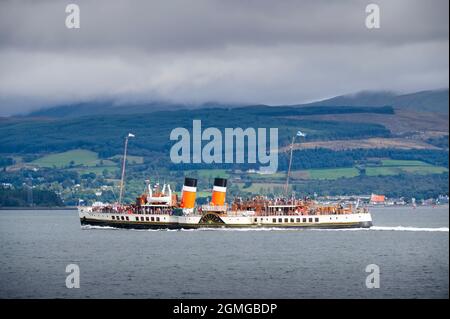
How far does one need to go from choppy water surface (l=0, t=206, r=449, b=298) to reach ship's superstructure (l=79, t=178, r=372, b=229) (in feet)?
3.98

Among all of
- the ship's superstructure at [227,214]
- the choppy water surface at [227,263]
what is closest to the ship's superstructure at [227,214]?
the ship's superstructure at [227,214]

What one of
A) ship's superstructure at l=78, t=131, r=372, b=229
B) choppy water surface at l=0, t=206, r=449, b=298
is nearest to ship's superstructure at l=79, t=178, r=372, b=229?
ship's superstructure at l=78, t=131, r=372, b=229

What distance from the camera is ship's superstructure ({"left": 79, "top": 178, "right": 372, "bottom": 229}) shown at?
4112 inches

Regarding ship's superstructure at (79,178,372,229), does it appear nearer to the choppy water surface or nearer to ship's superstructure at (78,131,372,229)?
ship's superstructure at (78,131,372,229)

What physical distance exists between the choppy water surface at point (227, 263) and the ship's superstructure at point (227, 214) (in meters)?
1.21

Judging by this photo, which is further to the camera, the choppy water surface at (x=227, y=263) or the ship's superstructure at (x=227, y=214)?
the ship's superstructure at (x=227, y=214)

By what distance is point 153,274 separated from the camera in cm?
6800

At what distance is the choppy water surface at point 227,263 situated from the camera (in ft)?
198

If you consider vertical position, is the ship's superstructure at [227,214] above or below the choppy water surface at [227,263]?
above

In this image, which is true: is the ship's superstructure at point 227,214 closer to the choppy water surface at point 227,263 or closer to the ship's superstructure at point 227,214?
the ship's superstructure at point 227,214

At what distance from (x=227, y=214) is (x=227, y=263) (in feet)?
103

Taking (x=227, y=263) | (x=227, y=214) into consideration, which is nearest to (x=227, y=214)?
(x=227, y=214)
